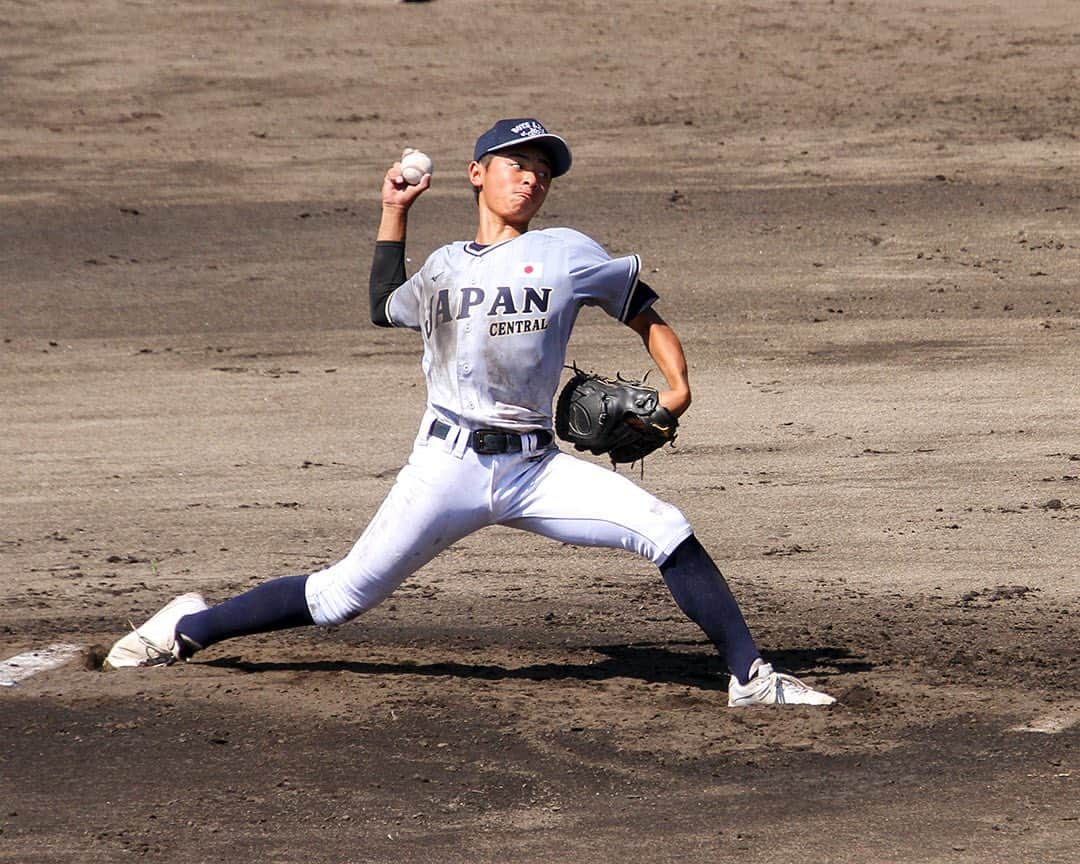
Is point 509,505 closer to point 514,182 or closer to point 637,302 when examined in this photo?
point 637,302

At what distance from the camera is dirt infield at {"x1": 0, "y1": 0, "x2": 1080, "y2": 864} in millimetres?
4730

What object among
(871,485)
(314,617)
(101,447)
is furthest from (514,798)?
A: (101,447)

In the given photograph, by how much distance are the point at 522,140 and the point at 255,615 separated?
164 centimetres

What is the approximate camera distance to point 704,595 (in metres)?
5.04

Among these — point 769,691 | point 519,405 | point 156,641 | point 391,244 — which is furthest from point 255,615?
point 769,691

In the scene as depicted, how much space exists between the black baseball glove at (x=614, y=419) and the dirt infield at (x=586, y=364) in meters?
0.85

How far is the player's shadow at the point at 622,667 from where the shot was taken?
567 centimetres

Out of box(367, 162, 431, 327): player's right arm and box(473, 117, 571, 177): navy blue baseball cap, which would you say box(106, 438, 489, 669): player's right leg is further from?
box(473, 117, 571, 177): navy blue baseball cap

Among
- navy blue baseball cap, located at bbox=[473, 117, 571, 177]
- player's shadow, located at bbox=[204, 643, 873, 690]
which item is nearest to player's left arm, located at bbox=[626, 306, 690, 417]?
navy blue baseball cap, located at bbox=[473, 117, 571, 177]

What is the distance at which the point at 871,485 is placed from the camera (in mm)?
7953

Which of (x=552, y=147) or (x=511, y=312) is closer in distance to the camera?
(x=511, y=312)

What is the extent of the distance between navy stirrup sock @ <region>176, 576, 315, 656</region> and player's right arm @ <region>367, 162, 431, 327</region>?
0.86 meters

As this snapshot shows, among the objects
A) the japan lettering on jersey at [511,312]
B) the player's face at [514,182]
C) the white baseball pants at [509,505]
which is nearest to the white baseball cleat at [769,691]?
the white baseball pants at [509,505]

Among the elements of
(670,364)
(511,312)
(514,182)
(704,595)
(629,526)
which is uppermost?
(514,182)
